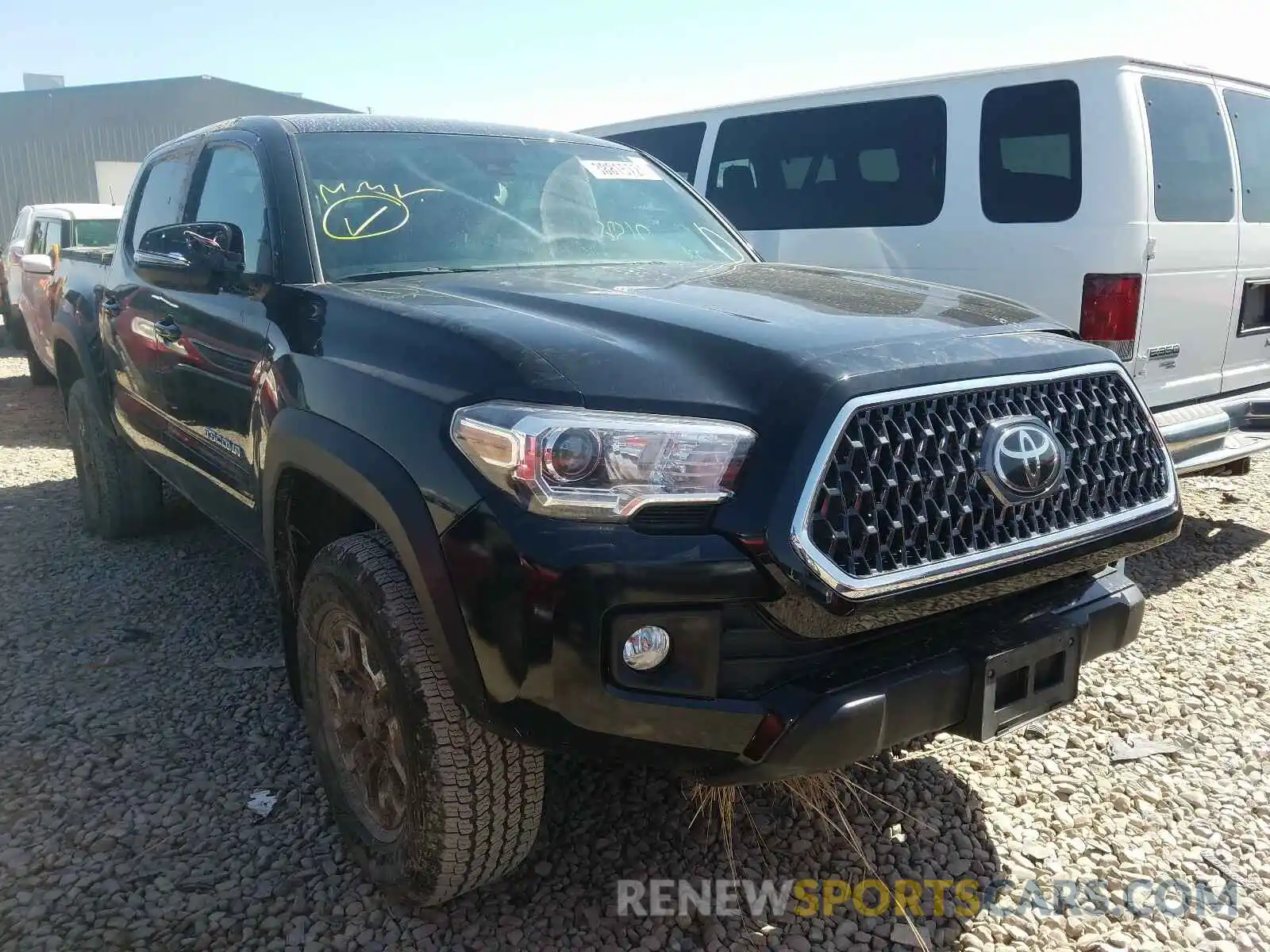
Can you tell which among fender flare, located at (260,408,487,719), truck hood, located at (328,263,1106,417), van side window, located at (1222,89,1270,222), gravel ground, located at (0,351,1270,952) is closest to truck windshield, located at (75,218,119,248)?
gravel ground, located at (0,351,1270,952)

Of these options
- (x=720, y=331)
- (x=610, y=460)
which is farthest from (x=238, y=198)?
(x=610, y=460)

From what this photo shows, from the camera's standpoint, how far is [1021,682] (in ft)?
7.07

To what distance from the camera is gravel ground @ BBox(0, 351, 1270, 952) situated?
2375mm

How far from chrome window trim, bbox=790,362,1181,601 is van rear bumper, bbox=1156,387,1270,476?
2.02m

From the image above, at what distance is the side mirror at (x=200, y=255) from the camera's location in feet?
9.76

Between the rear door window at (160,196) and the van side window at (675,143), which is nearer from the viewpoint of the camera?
the rear door window at (160,196)

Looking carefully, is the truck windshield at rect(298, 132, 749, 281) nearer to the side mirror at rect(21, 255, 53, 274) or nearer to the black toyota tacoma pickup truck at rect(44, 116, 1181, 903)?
the black toyota tacoma pickup truck at rect(44, 116, 1181, 903)

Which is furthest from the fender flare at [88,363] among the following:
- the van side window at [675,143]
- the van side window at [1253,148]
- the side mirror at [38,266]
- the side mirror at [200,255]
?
the van side window at [1253,148]

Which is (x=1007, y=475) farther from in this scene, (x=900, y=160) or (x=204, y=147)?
(x=900, y=160)

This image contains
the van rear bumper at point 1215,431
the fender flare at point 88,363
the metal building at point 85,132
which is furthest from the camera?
the metal building at point 85,132

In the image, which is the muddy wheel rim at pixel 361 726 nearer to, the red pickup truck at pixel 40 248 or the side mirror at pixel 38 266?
the side mirror at pixel 38 266

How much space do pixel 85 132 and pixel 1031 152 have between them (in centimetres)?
2666

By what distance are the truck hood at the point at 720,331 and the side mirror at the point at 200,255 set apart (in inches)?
20.3

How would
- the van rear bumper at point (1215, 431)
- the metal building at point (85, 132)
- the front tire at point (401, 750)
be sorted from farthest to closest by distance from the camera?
the metal building at point (85, 132), the van rear bumper at point (1215, 431), the front tire at point (401, 750)
